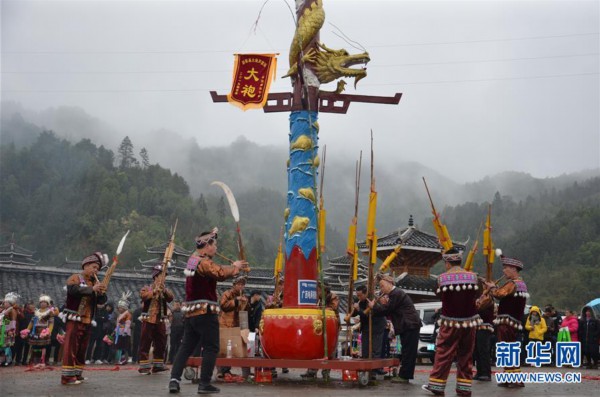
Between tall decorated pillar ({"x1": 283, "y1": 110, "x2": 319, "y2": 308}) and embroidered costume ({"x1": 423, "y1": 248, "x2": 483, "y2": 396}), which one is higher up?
tall decorated pillar ({"x1": 283, "y1": 110, "x2": 319, "y2": 308})

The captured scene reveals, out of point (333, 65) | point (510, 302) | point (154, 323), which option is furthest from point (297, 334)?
point (333, 65)

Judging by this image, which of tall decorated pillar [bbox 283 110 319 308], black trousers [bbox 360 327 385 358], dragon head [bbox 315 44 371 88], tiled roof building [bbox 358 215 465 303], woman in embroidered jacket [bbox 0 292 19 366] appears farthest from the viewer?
tiled roof building [bbox 358 215 465 303]

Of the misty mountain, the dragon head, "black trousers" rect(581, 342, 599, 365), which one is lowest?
"black trousers" rect(581, 342, 599, 365)

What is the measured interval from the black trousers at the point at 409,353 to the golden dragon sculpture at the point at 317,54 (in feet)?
13.8

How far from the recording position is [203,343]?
8.66m

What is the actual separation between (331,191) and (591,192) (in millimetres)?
88360

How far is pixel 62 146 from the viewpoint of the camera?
293ft

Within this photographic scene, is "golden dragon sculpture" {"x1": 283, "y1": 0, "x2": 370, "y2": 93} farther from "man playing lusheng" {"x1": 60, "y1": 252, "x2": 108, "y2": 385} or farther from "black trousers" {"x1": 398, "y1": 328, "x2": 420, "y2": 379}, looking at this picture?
"man playing lusheng" {"x1": 60, "y1": 252, "x2": 108, "y2": 385}

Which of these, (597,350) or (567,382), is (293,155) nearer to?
(567,382)

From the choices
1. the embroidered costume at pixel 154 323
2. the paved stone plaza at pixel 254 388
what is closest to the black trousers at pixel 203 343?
the paved stone plaza at pixel 254 388

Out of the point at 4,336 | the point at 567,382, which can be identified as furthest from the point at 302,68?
the point at 4,336

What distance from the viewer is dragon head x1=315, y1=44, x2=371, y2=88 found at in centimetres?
1171

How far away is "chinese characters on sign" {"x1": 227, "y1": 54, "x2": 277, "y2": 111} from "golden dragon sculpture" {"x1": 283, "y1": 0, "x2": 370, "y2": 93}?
0.58 metres

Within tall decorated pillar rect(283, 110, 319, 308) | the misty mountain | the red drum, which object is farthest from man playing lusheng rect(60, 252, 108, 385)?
the misty mountain
